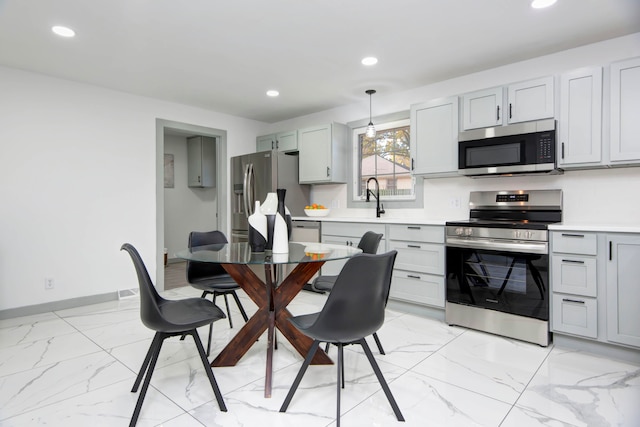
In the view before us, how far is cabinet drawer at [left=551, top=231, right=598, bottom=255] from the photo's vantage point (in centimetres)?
255

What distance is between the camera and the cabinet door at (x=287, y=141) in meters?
4.99

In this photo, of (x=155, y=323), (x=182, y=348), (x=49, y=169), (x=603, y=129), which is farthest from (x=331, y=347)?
(x=49, y=169)

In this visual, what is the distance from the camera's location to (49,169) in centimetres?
370

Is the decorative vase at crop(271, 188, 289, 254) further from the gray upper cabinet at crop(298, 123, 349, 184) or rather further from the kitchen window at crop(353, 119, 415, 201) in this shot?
the gray upper cabinet at crop(298, 123, 349, 184)

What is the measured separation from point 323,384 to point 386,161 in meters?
2.92

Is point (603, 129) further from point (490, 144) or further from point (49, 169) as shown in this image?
point (49, 169)

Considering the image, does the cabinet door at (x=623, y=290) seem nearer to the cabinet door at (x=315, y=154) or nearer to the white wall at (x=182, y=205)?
the cabinet door at (x=315, y=154)

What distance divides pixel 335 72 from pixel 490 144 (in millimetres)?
1658

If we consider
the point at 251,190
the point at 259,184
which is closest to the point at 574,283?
the point at 259,184

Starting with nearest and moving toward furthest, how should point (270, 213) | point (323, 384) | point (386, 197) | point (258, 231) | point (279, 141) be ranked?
point (323, 384), point (258, 231), point (270, 213), point (386, 197), point (279, 141)

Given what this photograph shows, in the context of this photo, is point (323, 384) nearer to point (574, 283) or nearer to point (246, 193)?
point (574, 283)

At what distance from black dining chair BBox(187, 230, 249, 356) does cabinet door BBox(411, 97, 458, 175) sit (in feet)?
7.17

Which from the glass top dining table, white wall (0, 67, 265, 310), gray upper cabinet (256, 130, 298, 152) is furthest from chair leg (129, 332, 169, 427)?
gray upper cabinet (256, 130, 298, 152)

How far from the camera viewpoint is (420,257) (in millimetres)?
3469
